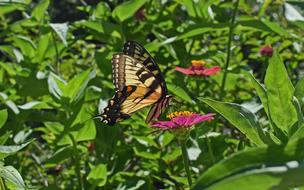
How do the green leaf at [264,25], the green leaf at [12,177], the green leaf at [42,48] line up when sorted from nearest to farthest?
the green leaf at [12,177]
the green leaf at [264,25]
the green leaf at [42,48]

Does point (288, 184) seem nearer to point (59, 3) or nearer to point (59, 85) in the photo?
point (59, 85)

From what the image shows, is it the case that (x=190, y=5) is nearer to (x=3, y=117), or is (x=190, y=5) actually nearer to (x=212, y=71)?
(x=212, y=71)

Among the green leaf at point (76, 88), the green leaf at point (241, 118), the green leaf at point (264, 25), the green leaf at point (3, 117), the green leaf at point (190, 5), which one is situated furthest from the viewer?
the green leaf at point (190, 5)

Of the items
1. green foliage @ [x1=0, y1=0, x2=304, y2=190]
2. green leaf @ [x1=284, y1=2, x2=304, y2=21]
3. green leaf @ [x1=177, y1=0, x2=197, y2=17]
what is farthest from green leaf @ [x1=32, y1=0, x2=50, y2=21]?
green leaf @ [x1=284, y1=2, x2=304, y2=21]

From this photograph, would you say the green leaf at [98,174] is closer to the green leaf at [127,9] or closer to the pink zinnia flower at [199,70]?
the pink zinnia flower at [199,70]

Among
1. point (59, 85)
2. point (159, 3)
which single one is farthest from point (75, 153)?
point (159, 3)

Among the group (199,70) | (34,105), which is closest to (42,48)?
(34,105)

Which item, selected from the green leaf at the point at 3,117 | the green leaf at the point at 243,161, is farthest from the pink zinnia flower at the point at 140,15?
the green leaf at the point at 243,161
